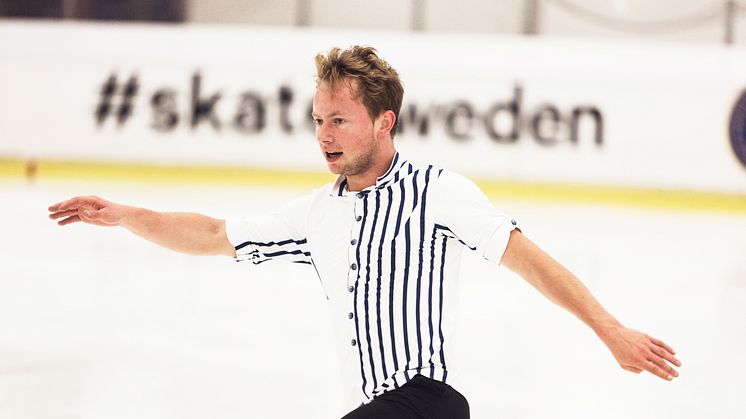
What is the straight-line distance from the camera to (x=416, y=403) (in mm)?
2084

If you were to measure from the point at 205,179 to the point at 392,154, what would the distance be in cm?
892

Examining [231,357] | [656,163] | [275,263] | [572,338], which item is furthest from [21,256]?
[656,163]

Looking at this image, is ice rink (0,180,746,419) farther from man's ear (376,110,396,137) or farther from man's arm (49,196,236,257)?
man's ear (376,110,396,137)

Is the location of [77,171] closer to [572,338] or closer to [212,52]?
[212,52]

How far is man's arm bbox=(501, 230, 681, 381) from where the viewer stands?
1.87 m

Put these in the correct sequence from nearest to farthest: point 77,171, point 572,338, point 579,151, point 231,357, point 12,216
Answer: point 231,357 → point 572,338 → point 12,216 → point 579,151 → point 77,171

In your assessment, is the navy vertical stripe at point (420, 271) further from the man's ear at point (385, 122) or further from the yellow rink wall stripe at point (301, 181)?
the yellow rink wall stripe at point (301, 181)

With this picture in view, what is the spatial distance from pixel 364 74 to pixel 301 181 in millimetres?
8723

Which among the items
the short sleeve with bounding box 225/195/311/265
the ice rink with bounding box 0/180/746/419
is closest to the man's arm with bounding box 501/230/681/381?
the short sleeve with bounding box 225/195/311/265

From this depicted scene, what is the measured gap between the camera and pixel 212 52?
11125mm

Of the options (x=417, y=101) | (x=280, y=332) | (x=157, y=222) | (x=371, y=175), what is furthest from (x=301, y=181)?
(x=371, y=175)

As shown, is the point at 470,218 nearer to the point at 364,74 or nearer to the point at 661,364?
the point at 364,74

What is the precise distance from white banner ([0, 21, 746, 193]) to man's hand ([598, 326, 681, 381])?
8617mm

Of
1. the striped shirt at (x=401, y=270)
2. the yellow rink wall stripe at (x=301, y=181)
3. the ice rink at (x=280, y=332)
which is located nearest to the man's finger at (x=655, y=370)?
the striped shirt at (x=401, y=270)
